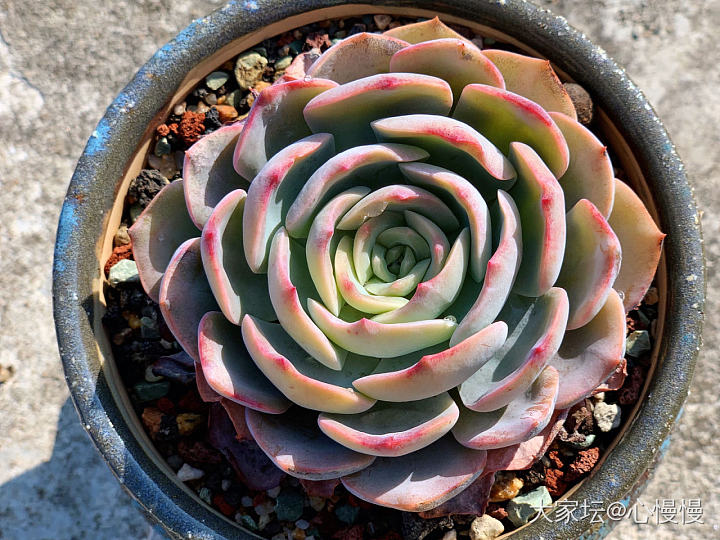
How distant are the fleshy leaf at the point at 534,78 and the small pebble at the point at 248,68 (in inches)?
15.1

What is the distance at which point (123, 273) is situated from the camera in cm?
98

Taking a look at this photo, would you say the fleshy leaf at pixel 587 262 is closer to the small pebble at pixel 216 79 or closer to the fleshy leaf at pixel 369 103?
the fleshy leaf at pixel 369 103

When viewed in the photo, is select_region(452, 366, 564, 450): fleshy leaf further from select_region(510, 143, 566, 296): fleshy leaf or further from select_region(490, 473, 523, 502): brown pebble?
select_region(490, 473, 523, 502): brown pebble

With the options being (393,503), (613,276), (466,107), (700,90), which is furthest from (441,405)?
(700,90)

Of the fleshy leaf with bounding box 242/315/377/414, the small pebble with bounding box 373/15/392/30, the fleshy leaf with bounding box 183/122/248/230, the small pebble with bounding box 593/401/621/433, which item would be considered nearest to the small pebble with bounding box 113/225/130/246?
the fleshy leaf with bounding box 183/122/248/230

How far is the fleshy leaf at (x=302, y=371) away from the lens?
659mm

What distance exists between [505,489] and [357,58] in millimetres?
564

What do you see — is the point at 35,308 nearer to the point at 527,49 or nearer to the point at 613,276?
the point at 527,49

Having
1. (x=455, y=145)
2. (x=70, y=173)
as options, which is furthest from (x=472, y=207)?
(x=70, y=173)

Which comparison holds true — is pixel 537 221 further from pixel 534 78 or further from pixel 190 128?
pixel 190 128

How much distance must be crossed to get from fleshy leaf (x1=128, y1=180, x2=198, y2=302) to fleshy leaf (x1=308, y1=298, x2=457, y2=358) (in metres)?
0.22

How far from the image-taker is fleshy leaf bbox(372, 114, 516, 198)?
2.27 ft

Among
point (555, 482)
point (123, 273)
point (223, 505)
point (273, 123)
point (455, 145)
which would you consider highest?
point (455, 145)

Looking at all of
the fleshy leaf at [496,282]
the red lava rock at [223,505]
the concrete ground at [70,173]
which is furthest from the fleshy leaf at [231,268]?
the concrete ground at [70,173]
